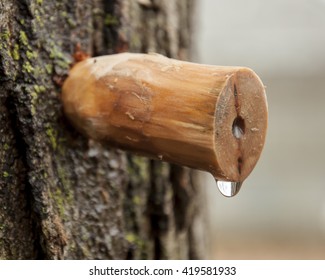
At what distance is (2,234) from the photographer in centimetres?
73

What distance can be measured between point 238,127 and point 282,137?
4.08 m

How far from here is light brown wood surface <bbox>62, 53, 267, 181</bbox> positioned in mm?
608

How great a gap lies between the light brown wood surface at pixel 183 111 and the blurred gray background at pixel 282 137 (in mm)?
3767

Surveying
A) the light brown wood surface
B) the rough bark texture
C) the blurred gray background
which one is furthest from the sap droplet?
the blurred gray background

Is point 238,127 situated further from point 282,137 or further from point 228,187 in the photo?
point 282,137

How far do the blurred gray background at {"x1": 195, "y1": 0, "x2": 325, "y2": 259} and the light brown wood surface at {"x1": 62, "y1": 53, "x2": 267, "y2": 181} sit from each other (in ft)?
12.4

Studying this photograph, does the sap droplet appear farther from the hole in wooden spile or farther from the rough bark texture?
the rough bark texture

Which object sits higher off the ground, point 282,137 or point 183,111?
point 282,137

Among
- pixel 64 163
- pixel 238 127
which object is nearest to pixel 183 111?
pixel 238 127

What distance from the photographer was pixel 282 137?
4629 millimetres

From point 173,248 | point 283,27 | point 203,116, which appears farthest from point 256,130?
point 283,27

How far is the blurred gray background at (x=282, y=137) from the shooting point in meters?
4.57
